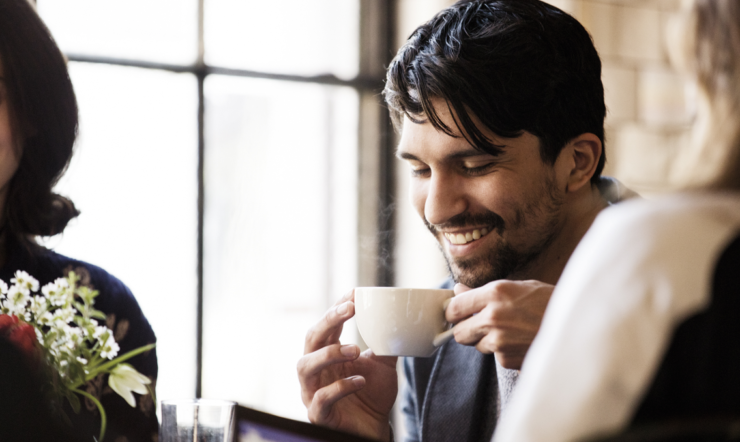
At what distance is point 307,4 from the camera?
3.17 metres

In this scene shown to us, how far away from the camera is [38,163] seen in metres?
1.43

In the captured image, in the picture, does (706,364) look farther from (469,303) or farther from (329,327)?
(329,327)

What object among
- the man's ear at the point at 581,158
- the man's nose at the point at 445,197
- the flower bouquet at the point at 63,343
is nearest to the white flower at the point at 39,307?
the flower bouquet at the point at 63,343

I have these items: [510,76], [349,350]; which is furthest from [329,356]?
[510,76]

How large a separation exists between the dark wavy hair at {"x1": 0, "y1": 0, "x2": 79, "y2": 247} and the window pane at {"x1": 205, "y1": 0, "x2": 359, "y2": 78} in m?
1.62

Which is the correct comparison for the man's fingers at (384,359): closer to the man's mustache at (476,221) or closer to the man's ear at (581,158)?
the man's mustache at (476,221)

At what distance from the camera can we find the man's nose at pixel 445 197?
4.29 feet

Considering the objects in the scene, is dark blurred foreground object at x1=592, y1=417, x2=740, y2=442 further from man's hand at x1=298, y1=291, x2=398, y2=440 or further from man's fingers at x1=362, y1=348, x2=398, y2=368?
man's fingers at x1=362, y1=348, x2=398, y2=368

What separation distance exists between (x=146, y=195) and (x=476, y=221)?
1.89 metres

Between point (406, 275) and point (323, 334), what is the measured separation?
2.09 metres

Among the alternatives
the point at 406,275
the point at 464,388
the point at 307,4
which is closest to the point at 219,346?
the point at 406,275

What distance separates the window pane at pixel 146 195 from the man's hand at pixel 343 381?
5.88 ft

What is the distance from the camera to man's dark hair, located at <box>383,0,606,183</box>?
1.30 m

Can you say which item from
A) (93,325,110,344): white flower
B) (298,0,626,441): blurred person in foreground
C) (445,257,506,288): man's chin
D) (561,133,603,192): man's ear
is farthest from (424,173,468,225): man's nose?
(93,325,110,344): white flower
